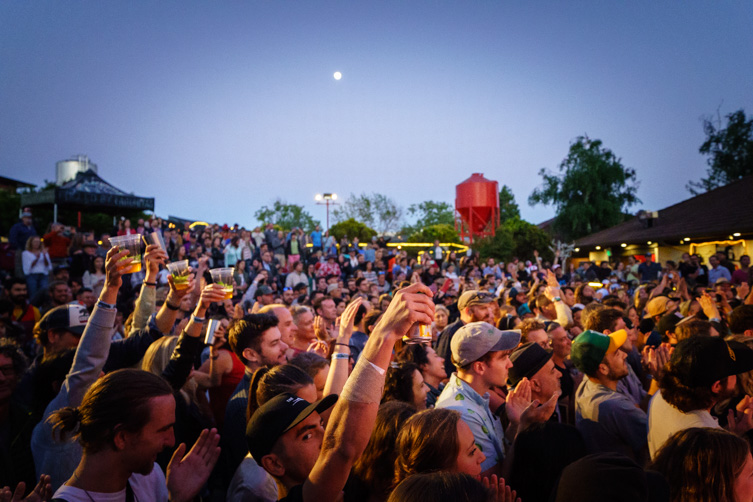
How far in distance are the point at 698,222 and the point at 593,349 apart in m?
24.8

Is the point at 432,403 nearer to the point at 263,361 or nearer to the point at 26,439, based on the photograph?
the point at 263,361

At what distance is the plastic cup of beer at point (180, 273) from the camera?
13.3 ft

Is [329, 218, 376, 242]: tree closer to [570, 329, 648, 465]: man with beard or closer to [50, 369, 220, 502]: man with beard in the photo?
[570, 329, 648, 465]: man with beard

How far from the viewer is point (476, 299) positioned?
6.14 metres

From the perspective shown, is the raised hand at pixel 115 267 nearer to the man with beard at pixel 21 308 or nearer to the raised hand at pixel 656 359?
the raised hand at pixel 656 359

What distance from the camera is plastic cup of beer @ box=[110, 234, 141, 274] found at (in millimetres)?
3397

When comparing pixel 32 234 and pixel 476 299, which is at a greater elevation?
pixel 32 234

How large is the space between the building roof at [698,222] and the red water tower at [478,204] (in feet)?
18.2

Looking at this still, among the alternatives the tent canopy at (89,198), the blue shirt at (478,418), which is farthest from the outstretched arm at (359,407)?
the tent canopy at (89,198)

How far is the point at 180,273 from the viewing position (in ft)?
13.6

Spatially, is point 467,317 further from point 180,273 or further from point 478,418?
A: point 180,273

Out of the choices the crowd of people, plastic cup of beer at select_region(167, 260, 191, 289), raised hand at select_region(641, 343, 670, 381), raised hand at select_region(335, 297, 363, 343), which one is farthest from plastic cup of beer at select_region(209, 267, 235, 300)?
raised hand at select_region(641, 343, 670, 381)

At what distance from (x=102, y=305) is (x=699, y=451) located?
309cm

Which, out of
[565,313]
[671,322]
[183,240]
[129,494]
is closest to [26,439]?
[129,494]
